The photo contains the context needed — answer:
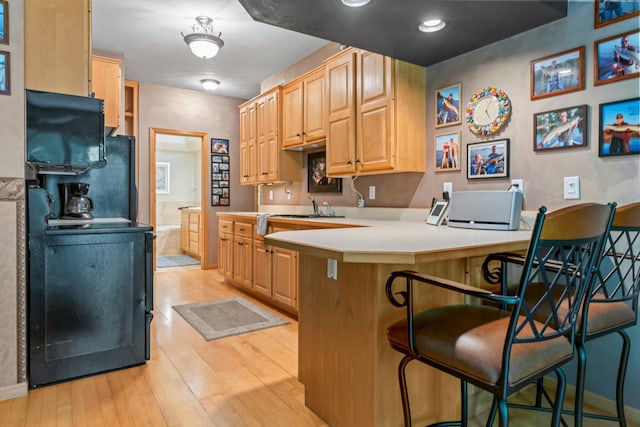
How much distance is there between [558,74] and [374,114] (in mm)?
1244

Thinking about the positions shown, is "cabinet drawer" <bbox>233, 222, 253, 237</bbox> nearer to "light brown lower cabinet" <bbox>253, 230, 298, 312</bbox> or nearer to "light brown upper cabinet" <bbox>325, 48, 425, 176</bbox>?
"light brown lower cabinet" <bbox>253, 230, 298, 312</bbox>

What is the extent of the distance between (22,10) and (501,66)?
2.77 m

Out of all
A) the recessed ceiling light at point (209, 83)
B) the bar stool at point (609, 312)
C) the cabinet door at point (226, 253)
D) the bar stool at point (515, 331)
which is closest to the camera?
the bar stool at point (515, 331)

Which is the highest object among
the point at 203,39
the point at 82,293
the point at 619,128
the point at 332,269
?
the point at 203,39

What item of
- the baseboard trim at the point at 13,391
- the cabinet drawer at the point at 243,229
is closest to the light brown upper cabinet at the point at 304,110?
the cabinet drawer at the point at 243,229

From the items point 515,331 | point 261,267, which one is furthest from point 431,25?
point 261,267

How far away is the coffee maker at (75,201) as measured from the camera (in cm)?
266

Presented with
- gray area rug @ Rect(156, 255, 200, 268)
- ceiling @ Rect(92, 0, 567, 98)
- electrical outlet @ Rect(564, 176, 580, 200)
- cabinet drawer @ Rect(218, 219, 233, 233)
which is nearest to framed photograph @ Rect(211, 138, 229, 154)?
ceiling @ Rect(92, 0, 567, 98)

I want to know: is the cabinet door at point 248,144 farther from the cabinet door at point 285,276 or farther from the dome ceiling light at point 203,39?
the cabinet door at point 285,276

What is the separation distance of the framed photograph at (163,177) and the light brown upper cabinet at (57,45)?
22.0 feet

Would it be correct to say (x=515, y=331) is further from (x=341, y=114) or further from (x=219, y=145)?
(x=219, y=145)

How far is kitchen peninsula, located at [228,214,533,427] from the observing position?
1400 millimetres

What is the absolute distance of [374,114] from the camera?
2961 millimetres

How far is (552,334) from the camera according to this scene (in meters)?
1.13
